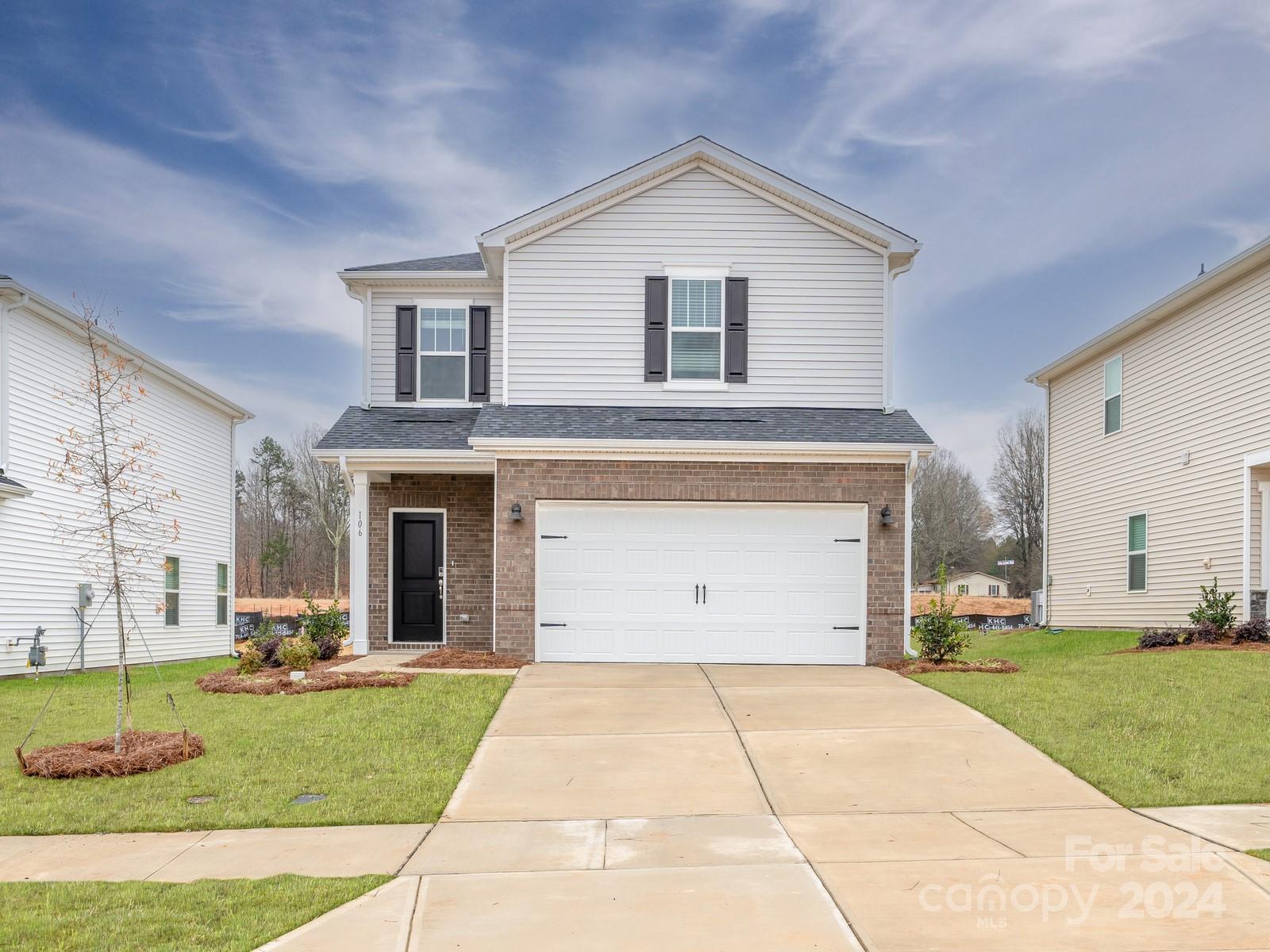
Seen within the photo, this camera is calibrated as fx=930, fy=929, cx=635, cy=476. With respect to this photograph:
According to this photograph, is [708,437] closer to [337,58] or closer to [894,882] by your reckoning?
[894,882]

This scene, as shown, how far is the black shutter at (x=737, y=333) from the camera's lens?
13.9 m

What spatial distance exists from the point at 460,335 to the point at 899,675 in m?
8.74

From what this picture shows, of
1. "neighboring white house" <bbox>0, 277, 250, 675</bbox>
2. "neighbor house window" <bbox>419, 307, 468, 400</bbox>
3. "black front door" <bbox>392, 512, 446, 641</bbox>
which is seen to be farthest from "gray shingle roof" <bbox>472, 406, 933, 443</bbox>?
"neighboring white house" <bbox>0, 277, 250, 675</bbox>

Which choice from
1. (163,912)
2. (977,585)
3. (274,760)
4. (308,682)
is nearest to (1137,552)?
(308,682)

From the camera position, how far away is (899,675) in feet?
38.2

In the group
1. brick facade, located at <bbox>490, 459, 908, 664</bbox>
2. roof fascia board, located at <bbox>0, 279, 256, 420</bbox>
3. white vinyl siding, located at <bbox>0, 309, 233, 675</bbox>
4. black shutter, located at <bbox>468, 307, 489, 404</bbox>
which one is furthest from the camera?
black shutter, located at <bbox>468, 307, 489, 404</bbox>

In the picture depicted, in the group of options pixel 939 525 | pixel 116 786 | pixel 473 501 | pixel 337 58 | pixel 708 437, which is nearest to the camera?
pixel 116 786

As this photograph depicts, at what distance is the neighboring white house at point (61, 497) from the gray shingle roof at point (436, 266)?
4100 millimetres

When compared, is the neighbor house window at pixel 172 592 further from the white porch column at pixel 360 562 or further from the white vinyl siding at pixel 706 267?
the white vinyl siding at pixel 706 267

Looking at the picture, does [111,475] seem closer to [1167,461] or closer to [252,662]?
[252,662]

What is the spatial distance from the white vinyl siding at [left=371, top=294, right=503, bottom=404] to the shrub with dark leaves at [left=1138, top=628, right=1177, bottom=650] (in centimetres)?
1092

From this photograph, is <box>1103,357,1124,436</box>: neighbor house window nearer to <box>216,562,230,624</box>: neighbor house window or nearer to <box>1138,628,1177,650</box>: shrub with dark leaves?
<box>1138,628,1177,650</box>: shrub with dark leaves

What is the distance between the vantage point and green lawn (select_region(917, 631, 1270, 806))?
22.9 feet

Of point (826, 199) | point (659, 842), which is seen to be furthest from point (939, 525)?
point (659, 842)
